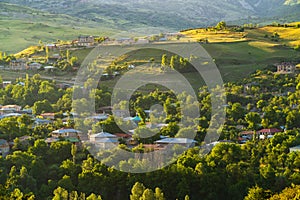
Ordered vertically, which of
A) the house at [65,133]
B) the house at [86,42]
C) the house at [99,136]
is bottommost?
the house at [65,133]

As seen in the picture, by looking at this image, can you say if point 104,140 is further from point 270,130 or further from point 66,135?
point 270,130

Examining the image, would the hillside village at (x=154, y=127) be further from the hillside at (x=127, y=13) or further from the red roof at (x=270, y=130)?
the hillside at (x=127, y=13)

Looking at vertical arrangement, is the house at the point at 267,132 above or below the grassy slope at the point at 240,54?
below

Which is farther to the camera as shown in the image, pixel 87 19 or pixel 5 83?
pixel 87 19

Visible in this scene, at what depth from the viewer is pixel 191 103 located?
4572 cm

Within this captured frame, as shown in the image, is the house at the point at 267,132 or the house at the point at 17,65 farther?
the house at the point at 17,65

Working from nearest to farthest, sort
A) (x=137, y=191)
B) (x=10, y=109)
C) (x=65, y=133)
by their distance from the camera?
1. (x=137, y=191)
2. (x=65, y=133)
3. (x=10, y=109)

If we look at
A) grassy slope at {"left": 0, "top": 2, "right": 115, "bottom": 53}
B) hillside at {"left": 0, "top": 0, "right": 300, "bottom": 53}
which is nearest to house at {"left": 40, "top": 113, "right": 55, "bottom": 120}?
grassy slope at {"left": 0, "top": 2, "right": 115, "bottom": 53}

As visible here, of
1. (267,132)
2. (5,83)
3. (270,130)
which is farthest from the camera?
(5,83)

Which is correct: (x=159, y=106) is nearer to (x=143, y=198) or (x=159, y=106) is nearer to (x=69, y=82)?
(x=69, y=82)

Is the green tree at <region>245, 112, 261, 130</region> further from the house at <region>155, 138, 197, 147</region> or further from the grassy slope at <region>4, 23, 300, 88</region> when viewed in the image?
the grassy slope at <region>4, 23, 300, 88</region>

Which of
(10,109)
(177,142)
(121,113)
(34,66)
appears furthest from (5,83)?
(177,142)

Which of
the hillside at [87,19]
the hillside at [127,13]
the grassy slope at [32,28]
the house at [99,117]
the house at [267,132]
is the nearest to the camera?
the house at [267,132]

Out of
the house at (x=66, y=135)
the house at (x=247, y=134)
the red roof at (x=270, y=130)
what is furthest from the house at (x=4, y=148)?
the red roof at (x=270, y=130)
